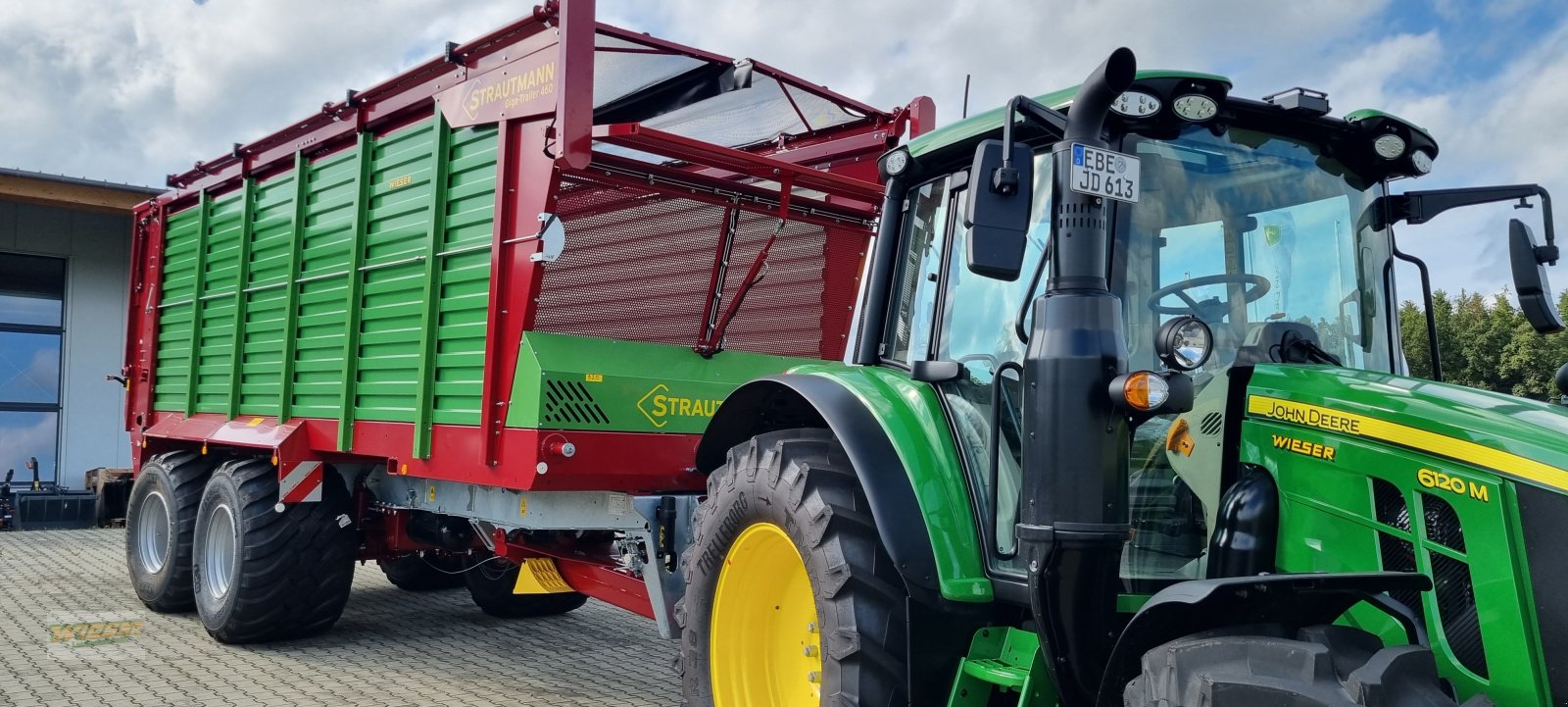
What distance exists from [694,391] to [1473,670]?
3322 mm

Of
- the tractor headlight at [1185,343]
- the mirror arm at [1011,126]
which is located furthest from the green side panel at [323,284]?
the tractor headlight at [1185,343]

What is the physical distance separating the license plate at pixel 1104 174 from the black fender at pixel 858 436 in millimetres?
959

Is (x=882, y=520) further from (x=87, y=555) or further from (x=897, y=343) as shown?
(x=87, y=555)

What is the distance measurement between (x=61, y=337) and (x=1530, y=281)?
633 inches

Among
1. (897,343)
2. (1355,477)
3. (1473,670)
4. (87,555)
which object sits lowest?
(87,555)

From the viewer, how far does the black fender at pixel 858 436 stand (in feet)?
9.74

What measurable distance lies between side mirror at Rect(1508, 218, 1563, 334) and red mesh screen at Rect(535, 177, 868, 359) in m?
2.98

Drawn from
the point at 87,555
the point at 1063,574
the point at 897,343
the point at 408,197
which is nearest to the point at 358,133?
the point at 408,197

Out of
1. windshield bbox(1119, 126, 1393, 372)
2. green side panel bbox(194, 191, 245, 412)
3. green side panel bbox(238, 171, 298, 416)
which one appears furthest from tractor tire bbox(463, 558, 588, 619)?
windshield bbox(1119, 126, 1393, 372)

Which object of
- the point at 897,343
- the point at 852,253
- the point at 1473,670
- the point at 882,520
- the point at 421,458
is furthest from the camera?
the point at 852,253

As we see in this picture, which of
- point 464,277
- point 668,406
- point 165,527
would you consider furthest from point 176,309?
point 668,406

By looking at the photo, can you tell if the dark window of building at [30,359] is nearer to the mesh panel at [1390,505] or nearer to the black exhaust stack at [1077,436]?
the black exhaust stack at [1077,436]

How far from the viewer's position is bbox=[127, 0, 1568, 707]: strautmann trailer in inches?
96.0

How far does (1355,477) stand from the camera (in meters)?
2.54
